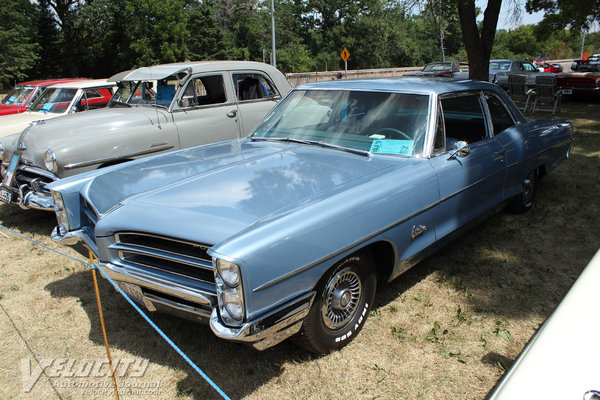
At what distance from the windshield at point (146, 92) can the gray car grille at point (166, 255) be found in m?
3.41

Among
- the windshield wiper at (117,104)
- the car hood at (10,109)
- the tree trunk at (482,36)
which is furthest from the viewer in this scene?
the tree trunk at (482,36)

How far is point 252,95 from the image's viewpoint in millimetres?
6504

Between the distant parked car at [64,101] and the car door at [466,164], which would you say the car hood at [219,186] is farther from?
the distant parked car at [64,101]

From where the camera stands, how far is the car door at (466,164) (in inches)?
131

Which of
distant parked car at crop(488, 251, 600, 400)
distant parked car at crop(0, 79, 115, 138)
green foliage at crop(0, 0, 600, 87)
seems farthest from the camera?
green foliage at crop(0, 0, 600, 87)

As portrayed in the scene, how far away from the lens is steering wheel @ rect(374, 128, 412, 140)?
11.2ft

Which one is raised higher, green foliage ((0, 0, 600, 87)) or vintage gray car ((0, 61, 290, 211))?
green foliage ((0, 0, 600, 87))

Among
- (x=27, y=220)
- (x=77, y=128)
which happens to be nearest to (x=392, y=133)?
(x=77, y=128)

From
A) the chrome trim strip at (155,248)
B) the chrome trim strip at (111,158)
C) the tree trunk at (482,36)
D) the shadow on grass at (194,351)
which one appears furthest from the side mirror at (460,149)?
the tree trunk at (482,36)

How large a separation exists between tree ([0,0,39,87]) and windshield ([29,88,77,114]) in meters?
21.5

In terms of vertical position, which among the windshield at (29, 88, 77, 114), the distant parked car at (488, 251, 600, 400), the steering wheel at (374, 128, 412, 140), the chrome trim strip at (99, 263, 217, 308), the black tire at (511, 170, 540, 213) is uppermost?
the windshield at (29, 88, 77, 114)

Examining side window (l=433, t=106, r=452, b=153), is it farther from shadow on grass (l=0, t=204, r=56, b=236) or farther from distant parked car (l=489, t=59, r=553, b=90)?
distant parked car (l=489, t=59, r=553, b=90)

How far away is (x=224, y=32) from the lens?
3509 cm

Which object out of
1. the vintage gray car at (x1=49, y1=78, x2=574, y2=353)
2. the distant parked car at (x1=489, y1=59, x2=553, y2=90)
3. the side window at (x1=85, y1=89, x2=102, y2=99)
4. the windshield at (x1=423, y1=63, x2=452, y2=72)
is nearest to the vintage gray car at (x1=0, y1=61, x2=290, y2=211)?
the vintage gray car at (x1=49, y1=78, x2=574, y2=353)
